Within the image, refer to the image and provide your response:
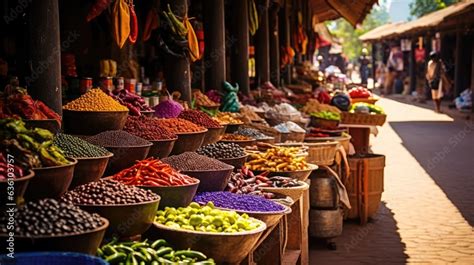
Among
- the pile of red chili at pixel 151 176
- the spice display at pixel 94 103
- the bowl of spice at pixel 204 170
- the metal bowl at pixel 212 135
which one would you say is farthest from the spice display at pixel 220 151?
the pile of red chili at pixel 151 176

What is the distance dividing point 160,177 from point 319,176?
3.24m

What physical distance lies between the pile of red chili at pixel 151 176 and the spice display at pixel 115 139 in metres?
0.21

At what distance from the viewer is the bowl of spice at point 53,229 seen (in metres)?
2.96

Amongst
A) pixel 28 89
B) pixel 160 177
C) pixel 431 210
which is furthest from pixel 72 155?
pixel 431 210

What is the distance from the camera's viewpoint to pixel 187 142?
5.52 meters

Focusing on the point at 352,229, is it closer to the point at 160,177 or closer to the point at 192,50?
the point at 192,50

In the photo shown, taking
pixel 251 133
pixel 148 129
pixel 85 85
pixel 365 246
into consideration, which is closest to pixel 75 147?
pixel 148 129

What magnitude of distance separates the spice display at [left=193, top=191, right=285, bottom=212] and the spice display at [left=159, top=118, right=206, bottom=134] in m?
0.81

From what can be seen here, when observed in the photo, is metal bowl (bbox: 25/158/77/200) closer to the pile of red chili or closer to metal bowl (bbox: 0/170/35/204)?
metal bowl (bbox: 0/170/35/204)

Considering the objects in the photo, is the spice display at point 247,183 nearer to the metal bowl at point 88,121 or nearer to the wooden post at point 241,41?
the metal bowl at point 88,121

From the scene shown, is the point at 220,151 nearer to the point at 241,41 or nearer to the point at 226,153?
the point at 226,153

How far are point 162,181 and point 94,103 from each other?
97 centimetres

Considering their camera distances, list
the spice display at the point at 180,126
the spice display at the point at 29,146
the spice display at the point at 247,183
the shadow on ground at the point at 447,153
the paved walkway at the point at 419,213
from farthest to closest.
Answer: the shadow on ground at the point at 447,153 → the paved walkway at the point at 419,213 → the spice display at the point at 180,126 → the spice display at the point at 247,183 → the spice display at the point at 29,146

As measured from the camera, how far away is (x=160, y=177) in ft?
14.0
